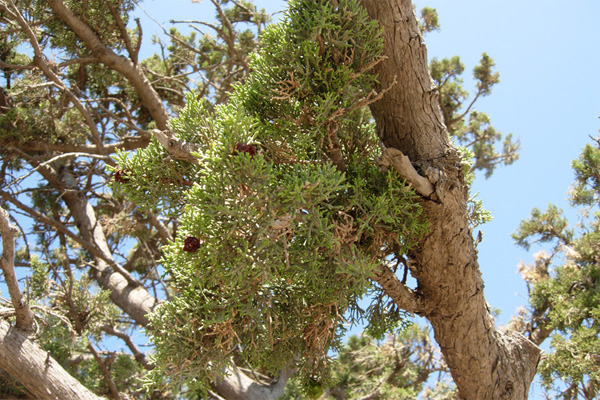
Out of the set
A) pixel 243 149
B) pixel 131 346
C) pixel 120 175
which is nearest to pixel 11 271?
pixel 120 175

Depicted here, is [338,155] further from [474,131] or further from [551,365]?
[474,131]

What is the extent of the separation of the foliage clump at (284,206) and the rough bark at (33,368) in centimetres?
113

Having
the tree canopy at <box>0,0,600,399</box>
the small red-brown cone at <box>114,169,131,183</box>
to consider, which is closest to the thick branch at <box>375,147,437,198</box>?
the tree canopy at <box>0,0,600,399</box>

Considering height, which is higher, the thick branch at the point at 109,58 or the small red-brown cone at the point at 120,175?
the thick branch at the point at 109,58

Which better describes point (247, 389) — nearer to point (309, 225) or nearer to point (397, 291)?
point (397, 291)

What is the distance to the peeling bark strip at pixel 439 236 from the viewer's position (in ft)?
Result: 8.46

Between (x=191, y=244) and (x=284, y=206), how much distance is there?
417mm

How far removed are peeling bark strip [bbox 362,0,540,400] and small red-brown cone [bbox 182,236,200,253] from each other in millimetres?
1186

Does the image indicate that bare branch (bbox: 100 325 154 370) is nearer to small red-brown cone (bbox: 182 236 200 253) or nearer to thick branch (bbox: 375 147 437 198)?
small red-brown cone (bbox: 182 236 200 253)

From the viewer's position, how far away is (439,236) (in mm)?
2627

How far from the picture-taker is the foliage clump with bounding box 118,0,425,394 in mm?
1896

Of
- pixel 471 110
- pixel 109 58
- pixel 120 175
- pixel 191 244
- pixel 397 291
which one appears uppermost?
pixel 471 110

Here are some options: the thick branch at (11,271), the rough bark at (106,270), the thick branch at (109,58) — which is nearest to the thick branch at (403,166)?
the thick branch at (11,271)

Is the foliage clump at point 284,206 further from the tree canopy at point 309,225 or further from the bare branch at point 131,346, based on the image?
the bare branch at point 131,346
